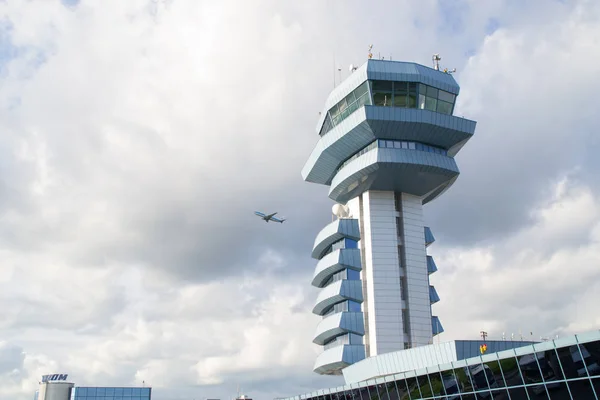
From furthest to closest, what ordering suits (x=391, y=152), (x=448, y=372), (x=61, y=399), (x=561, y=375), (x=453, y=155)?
(x=61, y=399) < (x=453, y=155) < (x=391, y=152) < (x=448, y=372) < (x=561, y=375)

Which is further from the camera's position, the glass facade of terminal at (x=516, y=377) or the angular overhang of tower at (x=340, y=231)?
the angular overhang of tower at (x=340, y=231)

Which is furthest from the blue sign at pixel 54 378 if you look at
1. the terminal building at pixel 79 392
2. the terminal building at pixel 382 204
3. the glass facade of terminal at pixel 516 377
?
the glass facade of terminal at pixel 516 377

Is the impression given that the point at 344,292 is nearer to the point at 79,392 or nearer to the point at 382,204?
the point at 382,204

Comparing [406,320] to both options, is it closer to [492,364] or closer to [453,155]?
[453,155]

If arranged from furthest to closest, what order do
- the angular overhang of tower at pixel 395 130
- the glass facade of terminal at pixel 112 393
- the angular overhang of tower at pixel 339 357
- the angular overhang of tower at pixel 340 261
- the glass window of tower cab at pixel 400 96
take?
the glass facade of terminal at pixel 112 393, the angular overhang of tower at pixel 340 261, the glass window of tower cab at pixel 400 96, the angular overhang of tower at pixel 395 130, the angular overhang of tower at pixel 339 357

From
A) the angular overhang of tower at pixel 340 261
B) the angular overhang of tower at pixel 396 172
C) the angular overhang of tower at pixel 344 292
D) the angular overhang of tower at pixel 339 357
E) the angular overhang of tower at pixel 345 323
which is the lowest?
the angular overhang of tower at pixel 339 357

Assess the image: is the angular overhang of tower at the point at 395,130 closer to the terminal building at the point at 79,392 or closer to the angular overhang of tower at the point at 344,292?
the angular overhang of tower at the point at 344,292

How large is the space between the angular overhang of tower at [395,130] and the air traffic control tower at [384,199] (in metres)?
0.12

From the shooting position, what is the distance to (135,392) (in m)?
140

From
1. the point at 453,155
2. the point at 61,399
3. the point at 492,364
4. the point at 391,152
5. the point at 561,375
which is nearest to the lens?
the point at 561,375

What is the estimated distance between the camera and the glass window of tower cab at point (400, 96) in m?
79.9

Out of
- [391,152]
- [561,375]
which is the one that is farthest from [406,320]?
[561,375]

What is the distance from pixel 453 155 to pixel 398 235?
1264cm

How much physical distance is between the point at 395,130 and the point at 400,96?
410 centimetres
